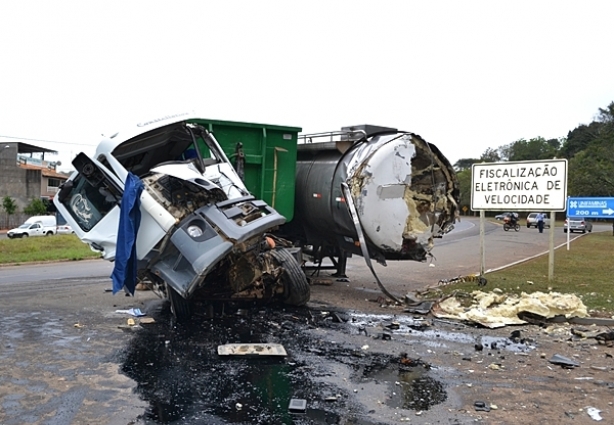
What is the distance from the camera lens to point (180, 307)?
8.27m

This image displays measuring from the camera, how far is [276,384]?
556 cm

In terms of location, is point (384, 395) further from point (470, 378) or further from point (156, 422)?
point (156, 422)

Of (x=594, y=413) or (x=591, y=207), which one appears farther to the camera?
(x=591, y=207)

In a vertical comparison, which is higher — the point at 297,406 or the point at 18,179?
the point at 18,179

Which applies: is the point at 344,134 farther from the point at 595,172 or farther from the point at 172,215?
the point at 595,172

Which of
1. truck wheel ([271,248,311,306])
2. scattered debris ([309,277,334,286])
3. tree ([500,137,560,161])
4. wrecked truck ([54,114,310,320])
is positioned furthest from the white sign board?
tree ([500,137,560,161])

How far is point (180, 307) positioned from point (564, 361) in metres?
4.92

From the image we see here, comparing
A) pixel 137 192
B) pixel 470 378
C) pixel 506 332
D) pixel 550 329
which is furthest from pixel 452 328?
pixel 137 192

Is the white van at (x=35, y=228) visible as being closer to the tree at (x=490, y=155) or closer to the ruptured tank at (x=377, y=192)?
the ruptured tank at (x=377, y=192)

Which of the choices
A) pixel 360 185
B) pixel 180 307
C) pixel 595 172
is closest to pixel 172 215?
pixel 180 307

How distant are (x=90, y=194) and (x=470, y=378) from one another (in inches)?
208

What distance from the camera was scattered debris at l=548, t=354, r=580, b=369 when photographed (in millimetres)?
6312

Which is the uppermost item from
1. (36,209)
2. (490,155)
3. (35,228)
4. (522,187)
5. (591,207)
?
(490,155)

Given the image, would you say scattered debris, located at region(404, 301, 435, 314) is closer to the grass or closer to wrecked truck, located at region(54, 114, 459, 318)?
wrecked truck, located at region(54, 114, 459, 318)
